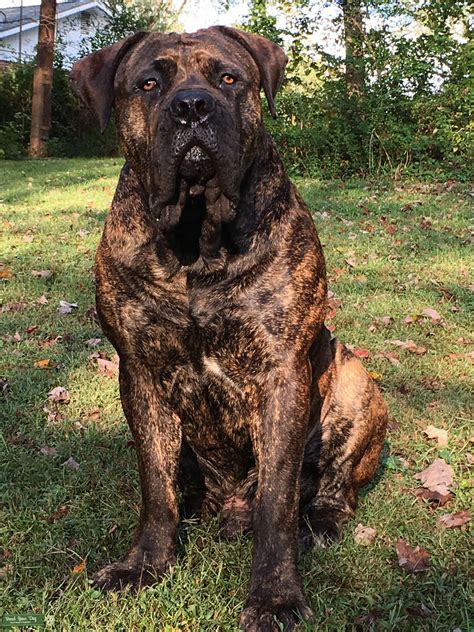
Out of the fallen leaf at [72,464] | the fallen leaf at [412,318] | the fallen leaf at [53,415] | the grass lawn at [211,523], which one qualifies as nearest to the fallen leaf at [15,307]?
the grass lawn at [211,523]

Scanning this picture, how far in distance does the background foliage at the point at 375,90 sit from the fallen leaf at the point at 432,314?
22.9 feet

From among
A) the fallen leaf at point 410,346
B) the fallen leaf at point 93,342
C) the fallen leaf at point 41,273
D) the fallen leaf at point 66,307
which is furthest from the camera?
the fallen leaf at point 41,273

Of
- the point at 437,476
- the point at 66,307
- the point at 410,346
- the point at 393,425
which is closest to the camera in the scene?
the point at 437,476

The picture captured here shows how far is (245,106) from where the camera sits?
2.46 meters

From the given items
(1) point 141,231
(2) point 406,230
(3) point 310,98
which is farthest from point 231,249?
(3) point 310,98

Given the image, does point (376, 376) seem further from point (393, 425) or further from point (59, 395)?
point (59, 395)

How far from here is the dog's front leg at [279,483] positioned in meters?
2.31

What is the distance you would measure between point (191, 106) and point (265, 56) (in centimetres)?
56

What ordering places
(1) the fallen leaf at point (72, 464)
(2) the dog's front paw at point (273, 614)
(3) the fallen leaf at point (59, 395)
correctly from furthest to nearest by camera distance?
(3) the fallen leaf at point (59, 395)
(1) the fallen leaf at point (72, 464)
(2) the dog's front paw at point (273, 614)

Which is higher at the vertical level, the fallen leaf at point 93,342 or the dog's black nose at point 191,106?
the dog's black nose at point 191,106

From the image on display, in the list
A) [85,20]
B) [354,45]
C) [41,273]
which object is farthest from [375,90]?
[85,20]

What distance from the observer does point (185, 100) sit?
Result: 2.22m

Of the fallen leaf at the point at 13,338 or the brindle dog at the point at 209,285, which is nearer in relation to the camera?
the brindle dog at the point at 209,285

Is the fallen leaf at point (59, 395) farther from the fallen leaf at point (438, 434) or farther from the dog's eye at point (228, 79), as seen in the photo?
the dog's eye at point (228, 79)
